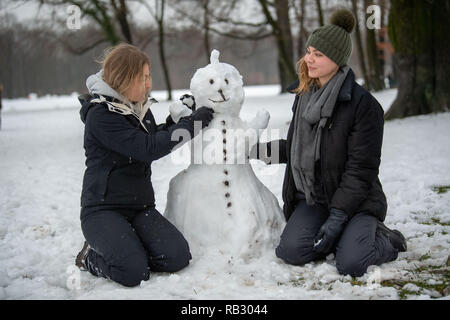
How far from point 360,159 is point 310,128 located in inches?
14.6

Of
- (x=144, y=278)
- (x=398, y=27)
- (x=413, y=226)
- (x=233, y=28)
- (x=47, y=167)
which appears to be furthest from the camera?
(x=233, y=28)

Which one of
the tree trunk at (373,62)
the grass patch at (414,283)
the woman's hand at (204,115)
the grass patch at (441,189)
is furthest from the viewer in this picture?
the tree trunk at (373,62)

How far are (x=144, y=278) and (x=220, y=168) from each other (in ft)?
2.86

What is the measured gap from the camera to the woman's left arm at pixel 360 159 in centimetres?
276

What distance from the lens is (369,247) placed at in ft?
8.75

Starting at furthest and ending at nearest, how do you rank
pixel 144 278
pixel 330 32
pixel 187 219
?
pixel 187 219 < pixel 330 32 < pixel 144 278

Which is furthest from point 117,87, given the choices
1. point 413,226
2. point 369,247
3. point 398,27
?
point 398,27

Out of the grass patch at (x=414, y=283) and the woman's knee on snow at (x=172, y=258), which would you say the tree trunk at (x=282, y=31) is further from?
the grass patch at (x=414, y=283)

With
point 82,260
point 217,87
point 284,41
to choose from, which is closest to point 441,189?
point 217,87

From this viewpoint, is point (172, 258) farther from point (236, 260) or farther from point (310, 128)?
point (310, 128)

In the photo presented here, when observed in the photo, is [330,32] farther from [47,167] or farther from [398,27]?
[398,27]

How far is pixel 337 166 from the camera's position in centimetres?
285

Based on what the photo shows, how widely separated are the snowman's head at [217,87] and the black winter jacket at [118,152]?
25 centimetres

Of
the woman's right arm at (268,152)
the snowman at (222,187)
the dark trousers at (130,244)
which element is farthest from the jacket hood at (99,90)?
the woman's right arm at (268,152)
